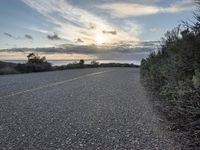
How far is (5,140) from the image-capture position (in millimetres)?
6203

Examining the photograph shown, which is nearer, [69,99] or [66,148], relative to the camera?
[66,148]

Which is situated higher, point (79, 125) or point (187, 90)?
point (187, 90)

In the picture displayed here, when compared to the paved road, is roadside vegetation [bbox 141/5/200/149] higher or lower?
higher

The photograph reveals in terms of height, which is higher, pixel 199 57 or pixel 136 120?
pixel 199 57

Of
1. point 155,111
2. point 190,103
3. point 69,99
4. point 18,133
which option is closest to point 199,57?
point 190,103

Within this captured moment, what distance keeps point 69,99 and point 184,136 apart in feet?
20.5

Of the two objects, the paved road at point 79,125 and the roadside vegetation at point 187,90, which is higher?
the roadside vegetation at point 187,90

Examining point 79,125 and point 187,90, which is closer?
point 187,90

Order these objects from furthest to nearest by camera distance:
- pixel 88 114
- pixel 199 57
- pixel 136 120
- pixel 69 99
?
1. pixel 69 99
2. pixel 88 114
3. pixel 136 120
4. pixel 199 57

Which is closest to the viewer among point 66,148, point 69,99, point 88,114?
point 66,148

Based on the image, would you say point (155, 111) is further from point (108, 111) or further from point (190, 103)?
point (190, 103)

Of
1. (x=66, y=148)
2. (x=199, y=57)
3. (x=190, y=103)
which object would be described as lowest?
(x=66, y=148)

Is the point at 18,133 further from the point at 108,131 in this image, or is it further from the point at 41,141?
the point at 108,131

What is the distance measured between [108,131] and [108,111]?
2435 millimetres
